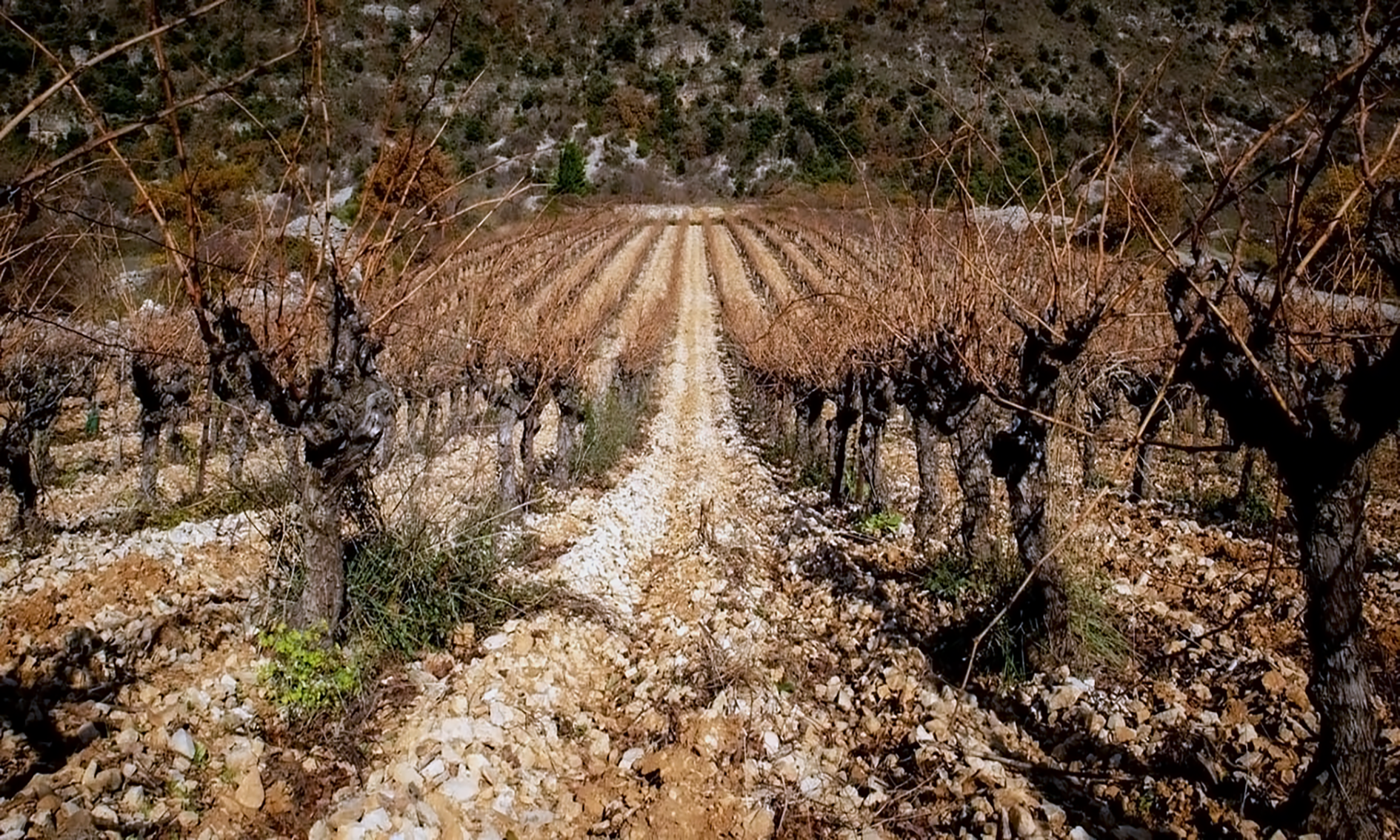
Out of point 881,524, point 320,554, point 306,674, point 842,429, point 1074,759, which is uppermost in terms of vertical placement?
point 320,554

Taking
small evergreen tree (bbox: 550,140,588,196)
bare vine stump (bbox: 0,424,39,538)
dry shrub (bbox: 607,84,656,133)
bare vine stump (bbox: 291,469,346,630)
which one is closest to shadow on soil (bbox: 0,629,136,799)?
bare vine stump (bbox: 291,469,346,630)

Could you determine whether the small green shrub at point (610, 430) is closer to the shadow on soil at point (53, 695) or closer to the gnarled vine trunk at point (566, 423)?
the gnarled vine trunk at point (566, 423)

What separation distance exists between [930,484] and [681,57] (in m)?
90.1

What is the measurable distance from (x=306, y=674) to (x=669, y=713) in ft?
7.06

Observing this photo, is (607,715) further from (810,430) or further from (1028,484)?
(810,430)

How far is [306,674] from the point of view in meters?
4.45

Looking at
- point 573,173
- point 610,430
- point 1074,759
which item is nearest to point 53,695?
point 1074,759

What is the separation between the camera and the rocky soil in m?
3.70

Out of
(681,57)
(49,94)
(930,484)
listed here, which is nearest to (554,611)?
(930,484)

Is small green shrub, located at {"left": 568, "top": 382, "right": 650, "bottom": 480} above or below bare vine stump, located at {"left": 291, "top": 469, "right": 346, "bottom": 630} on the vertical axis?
below

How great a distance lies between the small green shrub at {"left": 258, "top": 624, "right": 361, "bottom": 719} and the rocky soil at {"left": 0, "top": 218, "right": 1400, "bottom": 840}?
11 centimetres

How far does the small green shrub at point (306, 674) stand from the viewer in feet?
14.3

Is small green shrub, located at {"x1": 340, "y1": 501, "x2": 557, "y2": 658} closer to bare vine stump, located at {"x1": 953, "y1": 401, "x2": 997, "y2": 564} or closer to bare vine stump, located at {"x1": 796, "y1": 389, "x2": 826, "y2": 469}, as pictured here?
bare vine stump, located at {"x1": 953, "y1": 401, "x2": 997, "y2": 564}

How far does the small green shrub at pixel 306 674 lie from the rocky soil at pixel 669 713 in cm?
11
